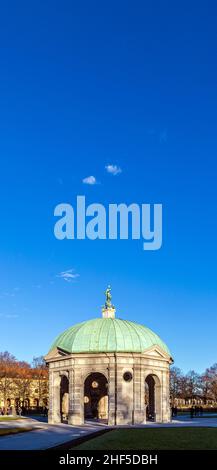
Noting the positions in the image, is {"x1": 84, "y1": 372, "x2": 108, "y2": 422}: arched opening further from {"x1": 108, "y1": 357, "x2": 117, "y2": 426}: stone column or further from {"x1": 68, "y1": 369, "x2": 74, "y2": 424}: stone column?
{"x1": 108, "y1": 357, "x2": 117, "y2": 426}: stone column

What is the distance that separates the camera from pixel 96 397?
224 feet

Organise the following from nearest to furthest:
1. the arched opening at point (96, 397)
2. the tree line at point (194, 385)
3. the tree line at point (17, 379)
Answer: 1. the arched opening at point (96, 397)
2. the tree line at point (17, 379)
3. the tree line at point (194, 385)

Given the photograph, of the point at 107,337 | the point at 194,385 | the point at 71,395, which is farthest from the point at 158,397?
the point at 194,385

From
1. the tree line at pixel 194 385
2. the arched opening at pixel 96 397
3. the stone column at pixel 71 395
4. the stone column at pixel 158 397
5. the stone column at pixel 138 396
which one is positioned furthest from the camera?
the tree line at pixel 194 385

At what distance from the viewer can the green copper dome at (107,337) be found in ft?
189

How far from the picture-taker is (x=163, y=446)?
28.1 meters

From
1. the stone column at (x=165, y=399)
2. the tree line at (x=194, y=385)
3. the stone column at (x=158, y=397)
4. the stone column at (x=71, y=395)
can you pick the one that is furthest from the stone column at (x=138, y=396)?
the tree line at (x=194, y=385)

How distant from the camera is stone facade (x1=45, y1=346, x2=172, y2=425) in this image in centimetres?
5597

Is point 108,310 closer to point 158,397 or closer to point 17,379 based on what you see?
point 158,397

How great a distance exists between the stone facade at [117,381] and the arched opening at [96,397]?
6.23m

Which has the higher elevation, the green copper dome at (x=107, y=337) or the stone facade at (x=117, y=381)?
the green copper dome at (x=107, y=337)

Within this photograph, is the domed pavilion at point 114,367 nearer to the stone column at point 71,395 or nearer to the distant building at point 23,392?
the stone column at point 71,395
